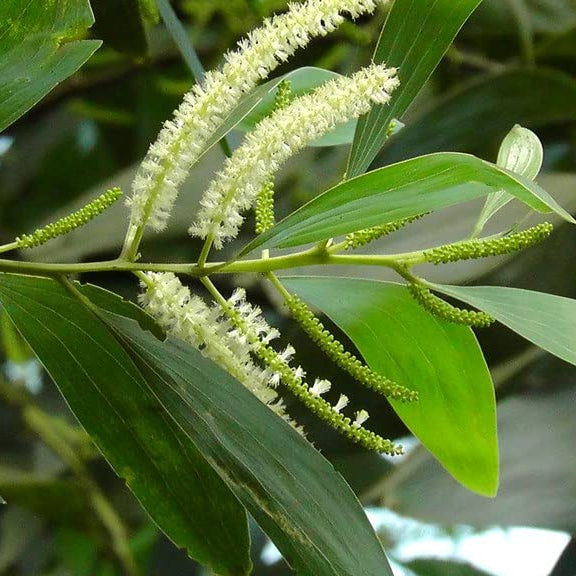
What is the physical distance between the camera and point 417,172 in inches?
16.6

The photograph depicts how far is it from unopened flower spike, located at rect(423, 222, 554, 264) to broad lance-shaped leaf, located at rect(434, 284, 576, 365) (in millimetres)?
19

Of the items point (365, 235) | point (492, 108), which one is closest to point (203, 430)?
point (365, 235)

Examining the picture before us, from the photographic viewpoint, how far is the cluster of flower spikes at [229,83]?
17.2 inches

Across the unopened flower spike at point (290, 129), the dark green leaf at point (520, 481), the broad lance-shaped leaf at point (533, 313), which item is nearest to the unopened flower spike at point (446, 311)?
the broad lance-shaped leaf at point (533, 313)

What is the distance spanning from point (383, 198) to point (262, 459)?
150 mm

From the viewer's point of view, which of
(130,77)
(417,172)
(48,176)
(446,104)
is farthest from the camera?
(48,176)

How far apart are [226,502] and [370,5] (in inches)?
10.5

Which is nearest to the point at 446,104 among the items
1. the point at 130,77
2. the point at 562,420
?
the point at 562,420

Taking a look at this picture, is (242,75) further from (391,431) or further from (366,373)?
(391,431)

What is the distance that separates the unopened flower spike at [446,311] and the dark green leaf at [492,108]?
1.96 ft

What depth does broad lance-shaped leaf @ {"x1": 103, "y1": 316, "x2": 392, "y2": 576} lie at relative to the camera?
1.48 feet

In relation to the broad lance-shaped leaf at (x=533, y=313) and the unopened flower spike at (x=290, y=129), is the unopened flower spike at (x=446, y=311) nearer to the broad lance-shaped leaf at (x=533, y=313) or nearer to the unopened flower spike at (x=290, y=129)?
the broad lance-shaped leaf at (x=533, y=313)

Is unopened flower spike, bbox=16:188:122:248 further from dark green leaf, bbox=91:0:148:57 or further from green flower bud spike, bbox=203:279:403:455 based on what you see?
dark green leaf, bbox=91:0:148:57

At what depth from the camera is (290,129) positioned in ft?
1.39
